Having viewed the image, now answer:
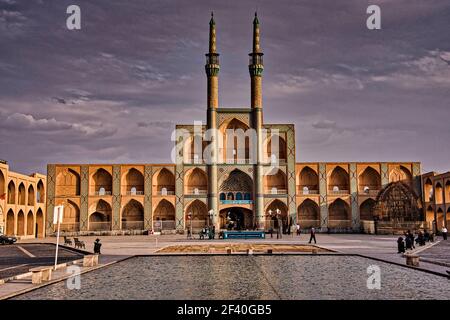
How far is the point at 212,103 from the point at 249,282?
136 ft

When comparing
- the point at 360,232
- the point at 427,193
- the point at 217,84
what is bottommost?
the point at 360,232

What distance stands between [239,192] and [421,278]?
39929 mm

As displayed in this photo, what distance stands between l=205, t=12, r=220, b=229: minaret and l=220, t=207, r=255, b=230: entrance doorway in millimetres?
2774

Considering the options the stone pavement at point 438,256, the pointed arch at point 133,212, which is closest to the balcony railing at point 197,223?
the pointed arch at point 133,212

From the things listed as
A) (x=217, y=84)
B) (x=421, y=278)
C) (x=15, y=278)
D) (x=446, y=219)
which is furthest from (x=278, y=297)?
(x=217, y=84)

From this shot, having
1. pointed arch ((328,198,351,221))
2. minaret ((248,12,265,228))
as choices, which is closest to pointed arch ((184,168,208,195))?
minaret ((248,12,265,228))

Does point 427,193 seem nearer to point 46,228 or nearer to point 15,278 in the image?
point 46,228

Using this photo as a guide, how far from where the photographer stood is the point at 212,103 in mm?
53562

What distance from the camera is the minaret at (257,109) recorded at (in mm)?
51906

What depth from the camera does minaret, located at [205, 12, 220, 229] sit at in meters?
52.0

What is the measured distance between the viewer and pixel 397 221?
148ft

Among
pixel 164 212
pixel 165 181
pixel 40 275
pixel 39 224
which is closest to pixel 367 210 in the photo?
pixel 164 212

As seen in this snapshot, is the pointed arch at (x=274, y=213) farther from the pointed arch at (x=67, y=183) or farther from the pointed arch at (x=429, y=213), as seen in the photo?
the pointed arch at (x=67, y=183)

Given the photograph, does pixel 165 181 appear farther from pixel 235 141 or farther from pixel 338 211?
pixel 338 211
